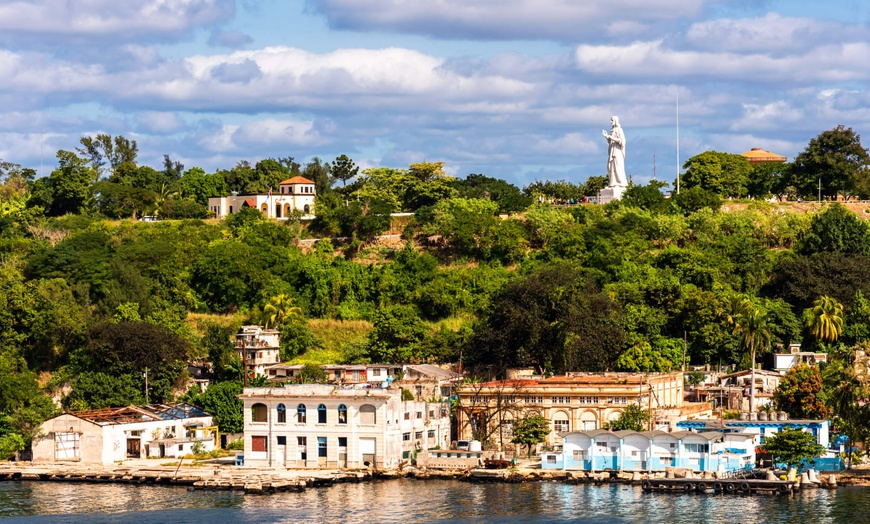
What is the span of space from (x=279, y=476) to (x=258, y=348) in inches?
710

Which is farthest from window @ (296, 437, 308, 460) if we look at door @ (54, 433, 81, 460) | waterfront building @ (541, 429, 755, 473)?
door @ (54, 433, 81, 460)

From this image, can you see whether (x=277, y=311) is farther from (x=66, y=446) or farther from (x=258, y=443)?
(x=258, y=443)

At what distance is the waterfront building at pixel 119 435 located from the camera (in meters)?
65.6

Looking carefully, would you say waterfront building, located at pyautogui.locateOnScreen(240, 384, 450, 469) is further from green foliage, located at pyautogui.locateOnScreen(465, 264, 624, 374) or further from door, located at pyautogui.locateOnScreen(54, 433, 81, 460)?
green foliage, located at pyautogui.locateOnScreen(465, 264, 624, 374)

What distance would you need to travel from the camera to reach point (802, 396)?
67.4 metres

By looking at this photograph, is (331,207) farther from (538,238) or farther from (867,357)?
(867,357)

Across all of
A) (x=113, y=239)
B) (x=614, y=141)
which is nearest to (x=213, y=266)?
(x=113, y=239)

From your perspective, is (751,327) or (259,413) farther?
(751,327)

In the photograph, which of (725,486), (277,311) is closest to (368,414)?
(725,486)

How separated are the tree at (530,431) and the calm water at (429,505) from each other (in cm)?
564

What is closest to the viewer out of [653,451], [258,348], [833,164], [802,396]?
[653,451]

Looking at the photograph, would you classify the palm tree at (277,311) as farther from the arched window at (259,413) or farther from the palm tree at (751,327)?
the palm tree at (751,327)

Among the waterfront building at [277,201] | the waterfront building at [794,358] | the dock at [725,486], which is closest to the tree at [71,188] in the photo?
the waterfront building at [277,201]

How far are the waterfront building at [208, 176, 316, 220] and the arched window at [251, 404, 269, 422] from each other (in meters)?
40.1
